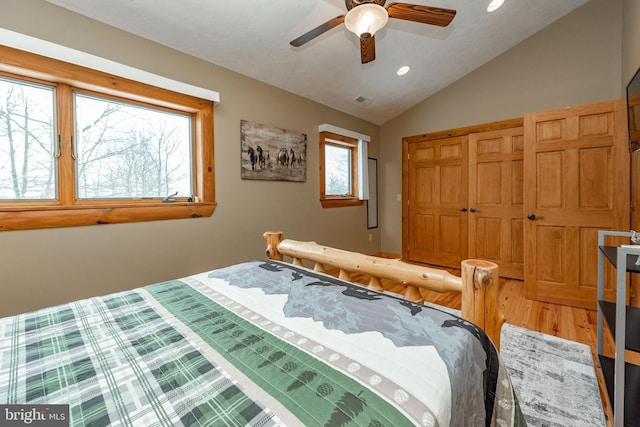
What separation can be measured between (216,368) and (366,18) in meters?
1.83

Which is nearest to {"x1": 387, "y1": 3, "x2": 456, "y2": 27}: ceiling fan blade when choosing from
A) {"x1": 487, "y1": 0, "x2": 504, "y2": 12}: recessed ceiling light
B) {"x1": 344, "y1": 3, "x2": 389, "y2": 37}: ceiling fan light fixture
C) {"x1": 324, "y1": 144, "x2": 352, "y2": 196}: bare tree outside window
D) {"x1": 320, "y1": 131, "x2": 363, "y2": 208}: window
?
{"x1": 344, "y1": 3, "x2": 389, "y2": 37}: ceiling fan light fixture

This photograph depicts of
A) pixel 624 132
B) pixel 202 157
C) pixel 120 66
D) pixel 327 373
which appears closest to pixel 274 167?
pixel 202 157

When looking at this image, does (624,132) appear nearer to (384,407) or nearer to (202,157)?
(384,407)

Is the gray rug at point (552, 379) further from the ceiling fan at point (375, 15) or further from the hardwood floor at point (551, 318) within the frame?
the ceiling fan at point (375, 15)

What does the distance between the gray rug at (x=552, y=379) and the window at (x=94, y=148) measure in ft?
8.70

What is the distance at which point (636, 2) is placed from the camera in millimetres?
2186

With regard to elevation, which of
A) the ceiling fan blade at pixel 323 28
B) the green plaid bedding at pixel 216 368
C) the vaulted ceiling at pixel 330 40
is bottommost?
the green plaid bedding at pixel 216 368

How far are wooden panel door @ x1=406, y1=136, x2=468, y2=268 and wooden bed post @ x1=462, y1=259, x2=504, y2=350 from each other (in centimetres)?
320

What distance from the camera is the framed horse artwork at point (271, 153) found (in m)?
2.76

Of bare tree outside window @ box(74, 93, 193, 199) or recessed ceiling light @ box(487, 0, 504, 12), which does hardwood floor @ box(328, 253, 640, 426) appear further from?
recessed ceiling light @ box(487, 0, 504, 12)

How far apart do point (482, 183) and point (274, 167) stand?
9.34 feet

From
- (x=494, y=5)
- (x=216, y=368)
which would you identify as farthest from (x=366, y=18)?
(x=494, y=5)

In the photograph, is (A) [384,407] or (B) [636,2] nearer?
(A) [384,407]

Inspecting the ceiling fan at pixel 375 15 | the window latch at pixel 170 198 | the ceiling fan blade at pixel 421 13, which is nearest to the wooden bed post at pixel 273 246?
the window latch at pixel 170 198
